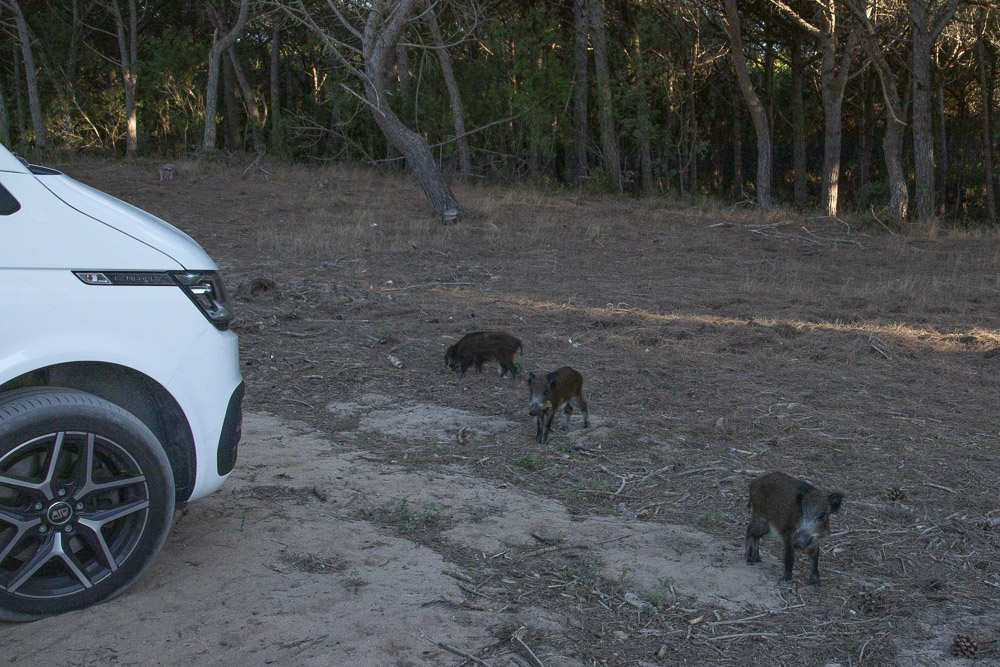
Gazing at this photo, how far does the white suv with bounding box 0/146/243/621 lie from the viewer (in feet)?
12.2

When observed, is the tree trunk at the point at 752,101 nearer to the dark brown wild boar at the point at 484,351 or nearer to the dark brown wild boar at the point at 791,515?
the dark brown wild boar at the point at 484,351

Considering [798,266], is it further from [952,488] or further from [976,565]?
[976,565]

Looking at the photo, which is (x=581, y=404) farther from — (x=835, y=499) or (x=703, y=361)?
(x=835, y=499)

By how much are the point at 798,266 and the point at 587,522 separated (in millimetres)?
11381

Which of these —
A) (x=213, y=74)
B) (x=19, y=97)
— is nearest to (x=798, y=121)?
(x=213, y=74)

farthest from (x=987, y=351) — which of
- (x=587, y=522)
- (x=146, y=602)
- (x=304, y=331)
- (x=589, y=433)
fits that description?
(x=146, y=602)

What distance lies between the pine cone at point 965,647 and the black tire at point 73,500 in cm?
358

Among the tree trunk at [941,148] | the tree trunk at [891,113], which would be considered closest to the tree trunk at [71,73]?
the tree trunk at [891,113]

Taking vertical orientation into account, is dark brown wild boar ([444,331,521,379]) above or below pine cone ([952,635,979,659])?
above

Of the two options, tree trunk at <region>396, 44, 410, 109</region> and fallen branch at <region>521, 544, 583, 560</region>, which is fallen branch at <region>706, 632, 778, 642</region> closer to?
fallen branch at <region>521, 544, 583, 560</region>

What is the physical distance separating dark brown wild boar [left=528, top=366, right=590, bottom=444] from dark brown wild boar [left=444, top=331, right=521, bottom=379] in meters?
1.61

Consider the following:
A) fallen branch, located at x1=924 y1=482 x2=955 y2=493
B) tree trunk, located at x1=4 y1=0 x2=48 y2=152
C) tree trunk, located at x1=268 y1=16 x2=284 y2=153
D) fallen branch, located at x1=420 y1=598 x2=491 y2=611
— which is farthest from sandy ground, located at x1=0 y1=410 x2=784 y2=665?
tree trunk, located at x1=4 y1=0 x2=48 y2=152

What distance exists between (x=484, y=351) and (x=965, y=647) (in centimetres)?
565

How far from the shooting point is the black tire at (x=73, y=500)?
3.68m
